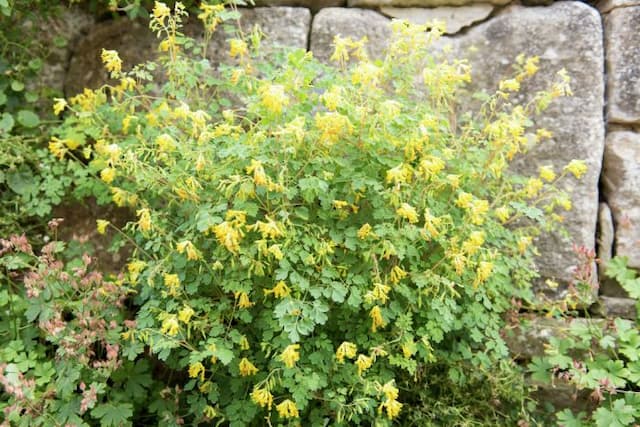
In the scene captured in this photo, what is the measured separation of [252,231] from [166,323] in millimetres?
454

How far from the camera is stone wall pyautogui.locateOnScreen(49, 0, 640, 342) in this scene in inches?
110

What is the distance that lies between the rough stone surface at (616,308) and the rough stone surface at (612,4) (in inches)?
58.7

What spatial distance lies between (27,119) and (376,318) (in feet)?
6.88

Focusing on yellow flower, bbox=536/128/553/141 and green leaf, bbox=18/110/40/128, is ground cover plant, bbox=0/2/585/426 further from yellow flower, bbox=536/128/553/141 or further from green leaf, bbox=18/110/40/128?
green leaf, bbox=18/110/40/128

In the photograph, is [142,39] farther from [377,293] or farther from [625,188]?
[625,188]

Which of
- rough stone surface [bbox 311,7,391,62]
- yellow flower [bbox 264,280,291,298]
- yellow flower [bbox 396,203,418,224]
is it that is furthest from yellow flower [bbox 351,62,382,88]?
rough stone surface [bbox 311,7,391,62]

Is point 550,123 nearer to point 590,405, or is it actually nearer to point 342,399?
point 590,405

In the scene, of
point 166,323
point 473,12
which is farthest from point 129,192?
point 473,12

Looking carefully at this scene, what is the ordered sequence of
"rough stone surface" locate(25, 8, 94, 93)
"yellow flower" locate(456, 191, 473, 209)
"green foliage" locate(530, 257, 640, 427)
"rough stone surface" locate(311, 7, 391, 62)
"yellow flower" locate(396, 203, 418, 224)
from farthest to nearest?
"rough stone surface" locate(25, 8, 94, 93)
"rough stone surface" locate(311, 7, 391, 62)
"green foliage" locate(530, 257, 640, 427)
"yellow flower" locate(456, 191, 473, 209)
"yellow flower" locate(396, 203, 418, 224)

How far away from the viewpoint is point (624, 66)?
9.20 ft

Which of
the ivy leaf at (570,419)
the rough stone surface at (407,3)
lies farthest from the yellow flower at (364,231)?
the rough stone surface at (407,3)

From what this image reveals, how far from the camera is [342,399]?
77.8 inches

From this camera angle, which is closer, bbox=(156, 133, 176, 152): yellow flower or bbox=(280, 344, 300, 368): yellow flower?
bbox=(280, 344, 300, 368): yellow flower

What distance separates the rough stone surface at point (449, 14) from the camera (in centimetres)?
304
